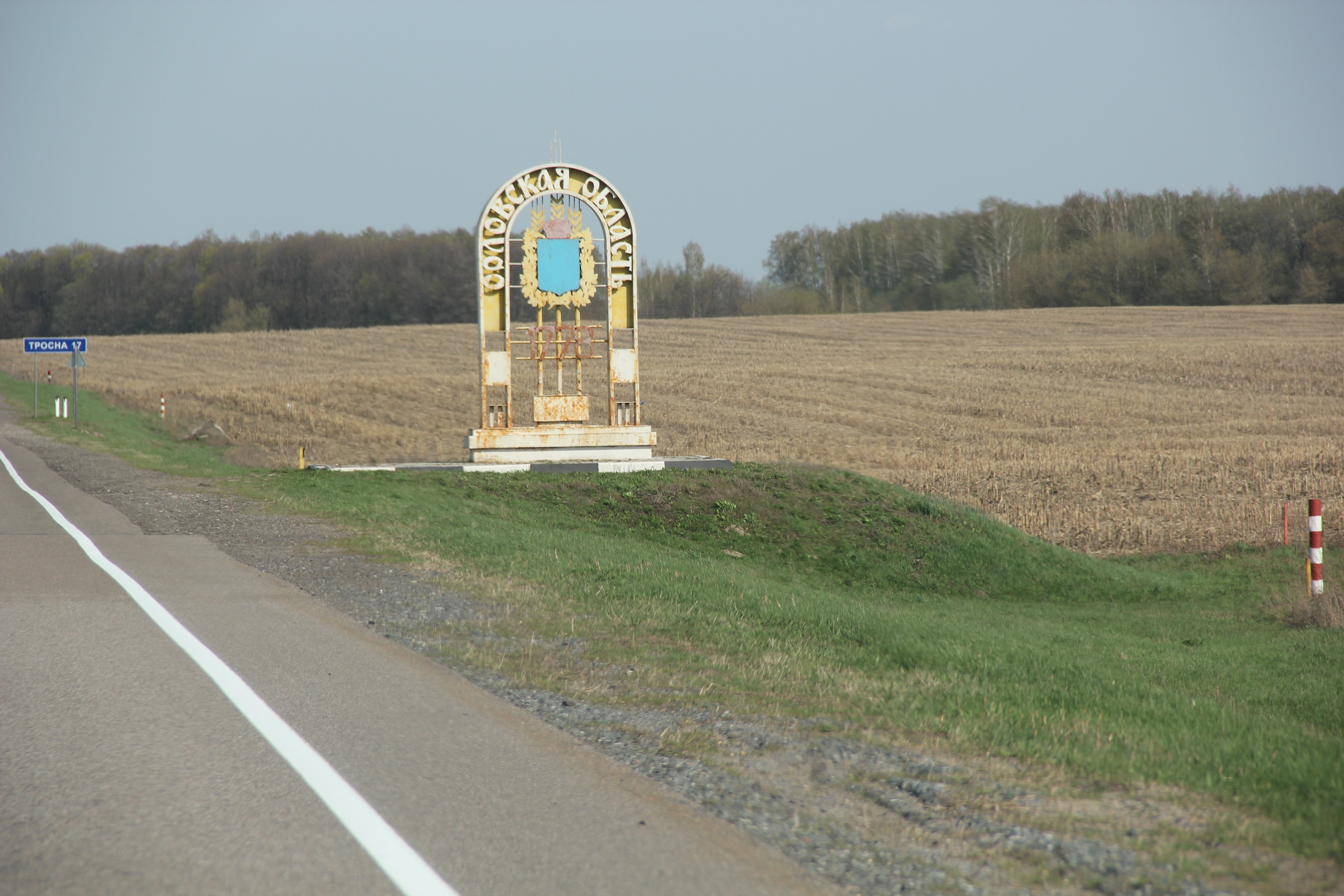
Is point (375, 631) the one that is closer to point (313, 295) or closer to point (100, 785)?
point (100, 785)

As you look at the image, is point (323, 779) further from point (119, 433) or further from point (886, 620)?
point (119, 433)

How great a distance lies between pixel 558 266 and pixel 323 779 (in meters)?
16.1

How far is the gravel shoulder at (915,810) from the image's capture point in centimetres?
378

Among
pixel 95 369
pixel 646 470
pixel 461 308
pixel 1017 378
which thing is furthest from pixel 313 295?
pixel 646 470

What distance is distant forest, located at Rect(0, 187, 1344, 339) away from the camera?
287 feet

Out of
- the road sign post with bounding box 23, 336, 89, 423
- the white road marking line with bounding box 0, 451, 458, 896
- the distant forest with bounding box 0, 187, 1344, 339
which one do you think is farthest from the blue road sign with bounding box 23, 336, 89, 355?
the distant forest with bounding box 0, 187, 1344, 339

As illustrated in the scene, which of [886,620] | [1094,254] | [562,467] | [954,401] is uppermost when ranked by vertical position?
[1094,254]

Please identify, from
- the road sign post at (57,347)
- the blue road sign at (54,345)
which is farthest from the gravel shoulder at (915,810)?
the blue road sign at (54,345)

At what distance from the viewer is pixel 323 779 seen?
464cm

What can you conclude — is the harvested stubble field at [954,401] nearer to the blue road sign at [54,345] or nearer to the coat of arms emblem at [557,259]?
the blue road sign at [54,345]

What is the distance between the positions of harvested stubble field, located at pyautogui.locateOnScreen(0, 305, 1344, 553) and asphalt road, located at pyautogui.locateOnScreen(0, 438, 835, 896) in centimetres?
1460

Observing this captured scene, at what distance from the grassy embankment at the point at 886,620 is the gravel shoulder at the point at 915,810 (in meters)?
0.23

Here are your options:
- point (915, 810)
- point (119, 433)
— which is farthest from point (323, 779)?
point (119, 433)

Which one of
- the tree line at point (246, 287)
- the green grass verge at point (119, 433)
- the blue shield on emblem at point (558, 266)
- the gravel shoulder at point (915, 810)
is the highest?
the tree line at point (246, 287)
